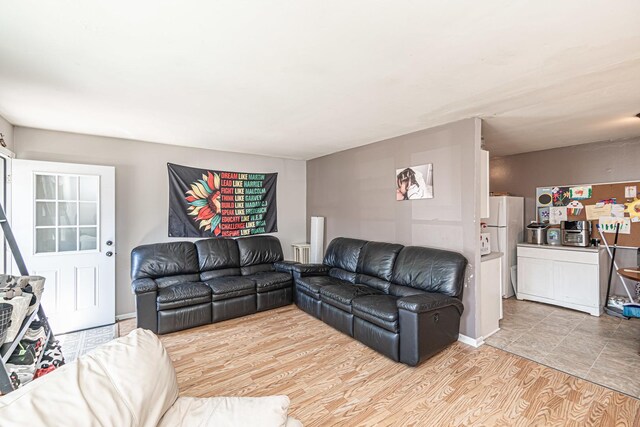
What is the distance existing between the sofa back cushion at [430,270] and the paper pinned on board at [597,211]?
2.76m

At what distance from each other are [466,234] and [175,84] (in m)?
3.01

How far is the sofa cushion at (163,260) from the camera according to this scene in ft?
11.9

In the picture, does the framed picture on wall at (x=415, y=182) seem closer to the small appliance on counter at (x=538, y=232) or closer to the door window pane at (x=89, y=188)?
the small appliance on counter at (x=538, y=232)

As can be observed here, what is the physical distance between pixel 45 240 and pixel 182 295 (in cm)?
164

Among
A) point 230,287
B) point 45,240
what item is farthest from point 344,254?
point 45,240

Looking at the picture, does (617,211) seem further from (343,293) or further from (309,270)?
(309,270)

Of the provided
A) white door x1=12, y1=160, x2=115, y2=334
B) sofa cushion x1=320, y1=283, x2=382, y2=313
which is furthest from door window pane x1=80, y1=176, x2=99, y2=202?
sofa cushion x1=320, y1=283, x2=382, y2=313

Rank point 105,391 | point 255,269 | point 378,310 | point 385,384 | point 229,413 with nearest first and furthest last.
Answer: point 105,391
point 229,413
point 385,384
point 378,310
point 255,269

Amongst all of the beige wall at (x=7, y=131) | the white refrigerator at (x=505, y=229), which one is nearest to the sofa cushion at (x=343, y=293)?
the white refrigerator at (x=505, y=229)

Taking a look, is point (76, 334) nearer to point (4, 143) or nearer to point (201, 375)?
point (201, 375)

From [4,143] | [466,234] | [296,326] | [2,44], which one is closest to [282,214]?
[296,326]

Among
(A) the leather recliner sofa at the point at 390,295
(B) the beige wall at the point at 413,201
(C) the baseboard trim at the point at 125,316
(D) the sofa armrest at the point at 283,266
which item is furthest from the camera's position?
(D) the sofa armrest at the point at 283,266

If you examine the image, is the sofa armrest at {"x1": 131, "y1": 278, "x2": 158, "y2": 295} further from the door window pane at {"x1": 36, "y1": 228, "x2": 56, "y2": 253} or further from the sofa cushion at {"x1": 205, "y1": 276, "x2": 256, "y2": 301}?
the door window pane at {"x1": 36, "y1": 228, "x2": 56, "y2": 253}

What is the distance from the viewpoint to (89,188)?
3.53 meters
